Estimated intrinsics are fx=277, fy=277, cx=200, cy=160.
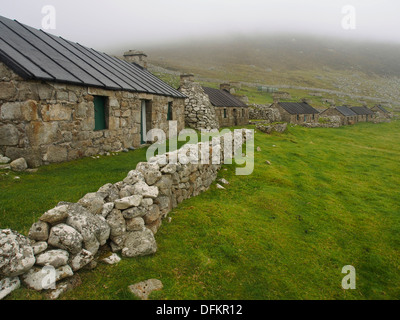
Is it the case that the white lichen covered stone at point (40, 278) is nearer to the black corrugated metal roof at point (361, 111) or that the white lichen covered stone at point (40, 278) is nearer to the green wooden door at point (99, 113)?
the green wooden door at point (99, 113)

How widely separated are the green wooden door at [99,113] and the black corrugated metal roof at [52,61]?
69 centimetres

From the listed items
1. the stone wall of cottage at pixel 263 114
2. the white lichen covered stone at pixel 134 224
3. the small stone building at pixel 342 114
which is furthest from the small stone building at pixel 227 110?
the small stone building at pixel 342 114

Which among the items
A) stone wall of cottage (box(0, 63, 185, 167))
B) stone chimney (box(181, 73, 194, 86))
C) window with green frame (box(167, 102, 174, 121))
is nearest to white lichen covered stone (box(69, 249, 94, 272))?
stone wall of cottage (box(0, 63, 185, 167))

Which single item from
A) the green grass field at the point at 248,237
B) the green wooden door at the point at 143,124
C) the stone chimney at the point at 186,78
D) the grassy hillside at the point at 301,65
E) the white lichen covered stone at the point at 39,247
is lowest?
the green grass field at the point at 248,237

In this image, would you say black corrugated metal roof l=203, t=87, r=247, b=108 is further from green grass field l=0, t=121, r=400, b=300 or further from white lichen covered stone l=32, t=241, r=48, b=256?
white lichen covered stone l=32, t=241, r=48, b=256

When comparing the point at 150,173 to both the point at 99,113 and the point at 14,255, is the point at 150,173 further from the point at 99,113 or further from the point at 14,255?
the point at 99,113

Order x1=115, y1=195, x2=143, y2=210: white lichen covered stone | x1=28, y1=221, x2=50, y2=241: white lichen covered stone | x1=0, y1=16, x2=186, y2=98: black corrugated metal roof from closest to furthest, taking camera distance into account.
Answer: x1=28, y1=221, x2=50, y2=241: white lichen covered stone, x1=115, y1=195, x2=143, y2=210: white lichen covered stone, x1=0, y1=16, x2=186, y2=98: black corrugated metal roof

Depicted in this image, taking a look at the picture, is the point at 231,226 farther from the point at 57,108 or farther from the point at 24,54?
the point at 24,54

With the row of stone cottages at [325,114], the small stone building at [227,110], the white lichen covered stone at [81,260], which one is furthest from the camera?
the row of stone cottages at [325,114]

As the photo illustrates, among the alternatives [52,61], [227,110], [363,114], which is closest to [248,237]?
[52,61]

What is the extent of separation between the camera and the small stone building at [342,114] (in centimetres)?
5350

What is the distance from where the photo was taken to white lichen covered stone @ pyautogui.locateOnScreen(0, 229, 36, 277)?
3480 millimetres

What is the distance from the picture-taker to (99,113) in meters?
11.5

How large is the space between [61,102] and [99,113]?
2134mm
